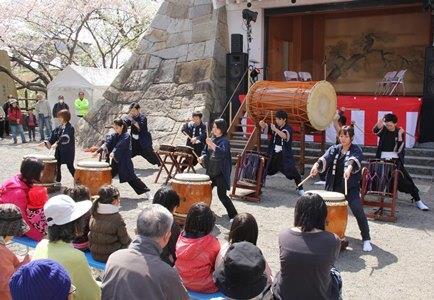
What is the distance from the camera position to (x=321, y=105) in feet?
27.4

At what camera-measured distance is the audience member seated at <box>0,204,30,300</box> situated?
103 inches

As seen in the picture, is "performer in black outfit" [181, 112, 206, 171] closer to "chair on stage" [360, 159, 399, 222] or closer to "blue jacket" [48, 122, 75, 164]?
"blue jacket" [48, 122, 75, 164]

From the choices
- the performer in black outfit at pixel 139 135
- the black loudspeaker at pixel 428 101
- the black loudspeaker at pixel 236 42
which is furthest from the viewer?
the black loudspeaker at pixel 236 42

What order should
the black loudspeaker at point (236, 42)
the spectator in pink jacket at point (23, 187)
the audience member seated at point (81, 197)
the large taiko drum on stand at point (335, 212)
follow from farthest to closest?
the black loudspeaker at point (236, 42)
the large taiko drum on stand at point (335, 212)
the spectator in pink jacket at point (23, 187)
the audience member seated at point (81, 197)

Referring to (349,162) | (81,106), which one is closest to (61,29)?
(81,106)

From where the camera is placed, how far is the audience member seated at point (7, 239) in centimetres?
262

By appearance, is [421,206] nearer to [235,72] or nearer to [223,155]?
[223,155]

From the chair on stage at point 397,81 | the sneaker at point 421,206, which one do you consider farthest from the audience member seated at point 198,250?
the chair on stage at point 397,81

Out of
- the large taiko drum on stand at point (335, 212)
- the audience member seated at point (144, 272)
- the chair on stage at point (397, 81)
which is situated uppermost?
the chair on stage at point (397, 81)

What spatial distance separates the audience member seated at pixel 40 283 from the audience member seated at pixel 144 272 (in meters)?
0.32

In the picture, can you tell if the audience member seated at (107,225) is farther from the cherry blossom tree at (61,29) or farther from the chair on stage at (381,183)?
the cherry blossom tree at (61,29)

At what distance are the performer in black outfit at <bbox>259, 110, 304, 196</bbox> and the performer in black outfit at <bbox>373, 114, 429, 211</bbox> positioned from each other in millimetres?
1265

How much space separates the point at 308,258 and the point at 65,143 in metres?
5.78

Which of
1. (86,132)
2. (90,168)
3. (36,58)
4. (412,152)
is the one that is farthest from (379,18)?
(36,58)
